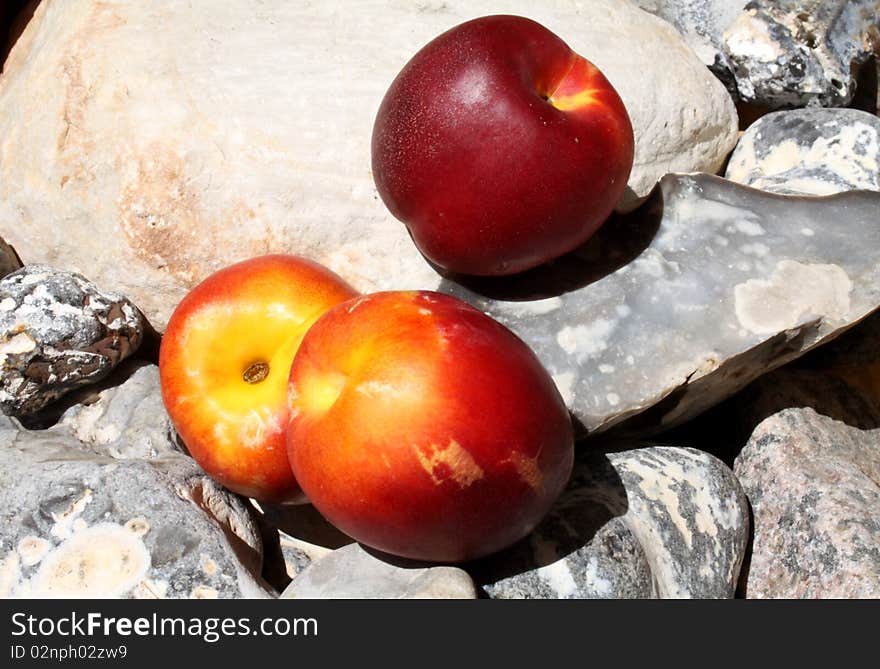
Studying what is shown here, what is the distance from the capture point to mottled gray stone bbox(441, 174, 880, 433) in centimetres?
180

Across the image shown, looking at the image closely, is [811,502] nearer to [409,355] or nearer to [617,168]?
[617,168]

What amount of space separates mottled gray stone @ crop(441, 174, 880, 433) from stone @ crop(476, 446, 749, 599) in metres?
0.12

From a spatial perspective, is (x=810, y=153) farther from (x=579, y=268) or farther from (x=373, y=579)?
(x=373, y=579)

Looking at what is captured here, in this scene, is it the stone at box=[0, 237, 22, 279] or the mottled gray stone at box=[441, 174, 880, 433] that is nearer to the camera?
the mottled gray stone at box=[441, 174, 880, 433]

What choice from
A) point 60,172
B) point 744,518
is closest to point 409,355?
point 744,518

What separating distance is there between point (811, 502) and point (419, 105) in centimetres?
107

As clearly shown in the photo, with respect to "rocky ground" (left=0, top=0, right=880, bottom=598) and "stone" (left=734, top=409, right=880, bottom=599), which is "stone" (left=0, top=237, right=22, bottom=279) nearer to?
"rocky ground" (left=0, top=0, right=880, bottom=598)

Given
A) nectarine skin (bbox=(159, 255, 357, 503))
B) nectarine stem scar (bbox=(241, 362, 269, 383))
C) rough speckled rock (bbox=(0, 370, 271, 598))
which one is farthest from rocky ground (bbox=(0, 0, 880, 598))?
nectarine stem scar (bbox=(241, 362, 269, 383))

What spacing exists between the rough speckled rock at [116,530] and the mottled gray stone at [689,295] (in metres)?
0.67

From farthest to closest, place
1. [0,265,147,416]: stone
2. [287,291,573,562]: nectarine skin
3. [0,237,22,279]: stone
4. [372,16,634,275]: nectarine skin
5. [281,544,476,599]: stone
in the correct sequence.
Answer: [0,237,22,279]: stone → [0,265,147,416]: stone → [372,16,634,275]: nectarine skin → [281,544,476,599]: stone → [287,291,573,562]: nectarine skin

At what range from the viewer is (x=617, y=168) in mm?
1734

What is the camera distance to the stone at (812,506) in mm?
1713

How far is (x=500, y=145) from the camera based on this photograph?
5.34ft

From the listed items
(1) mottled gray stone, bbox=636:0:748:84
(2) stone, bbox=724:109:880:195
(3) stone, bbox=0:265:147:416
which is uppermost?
(1) mottled gray stone, bbox=636:0:748:84
